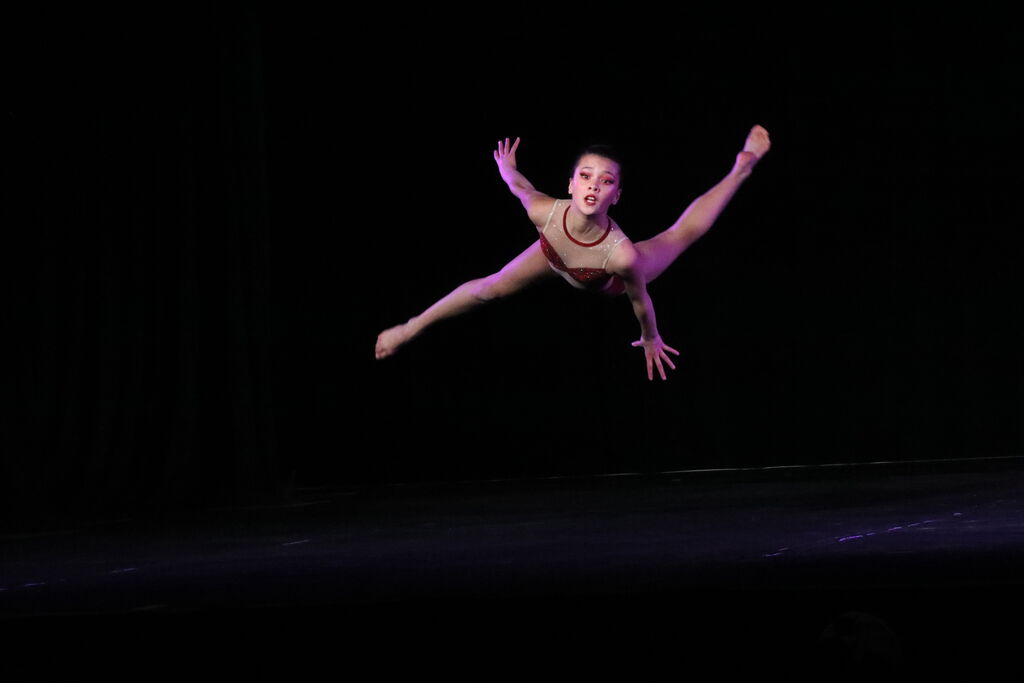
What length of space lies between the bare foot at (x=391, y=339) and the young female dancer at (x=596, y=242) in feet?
0.13

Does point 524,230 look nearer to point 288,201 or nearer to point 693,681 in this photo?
point 288,201

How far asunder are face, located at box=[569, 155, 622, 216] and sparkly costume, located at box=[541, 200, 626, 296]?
0.15m

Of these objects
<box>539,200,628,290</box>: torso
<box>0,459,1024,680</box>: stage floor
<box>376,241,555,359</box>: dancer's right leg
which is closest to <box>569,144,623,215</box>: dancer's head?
<box>539,200,628,290</box>: torso

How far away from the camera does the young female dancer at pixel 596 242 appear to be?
15.7ft

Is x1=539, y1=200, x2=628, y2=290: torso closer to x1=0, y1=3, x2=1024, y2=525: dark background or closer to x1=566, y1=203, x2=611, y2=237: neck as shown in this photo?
x1=566, y1=203, x2=611, y2=237: neck

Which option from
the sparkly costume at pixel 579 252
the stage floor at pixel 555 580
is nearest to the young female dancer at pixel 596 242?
the sparkly costume at pixel 579 252

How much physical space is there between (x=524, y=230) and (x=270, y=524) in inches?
76.3

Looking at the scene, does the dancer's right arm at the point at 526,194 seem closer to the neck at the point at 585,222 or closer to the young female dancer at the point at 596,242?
the young female dancer at the point at 596,242

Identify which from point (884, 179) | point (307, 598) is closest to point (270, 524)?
point (307, 598)

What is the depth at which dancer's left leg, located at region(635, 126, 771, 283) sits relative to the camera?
16.8 feet

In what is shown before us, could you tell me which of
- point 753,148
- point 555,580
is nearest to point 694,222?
point 753,148

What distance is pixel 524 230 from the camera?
6316 mm

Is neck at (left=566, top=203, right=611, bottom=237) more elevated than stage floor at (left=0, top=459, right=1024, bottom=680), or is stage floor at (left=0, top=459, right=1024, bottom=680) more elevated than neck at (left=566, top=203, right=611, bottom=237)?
neck at (left=566, top=203, right=611, bottom=237)

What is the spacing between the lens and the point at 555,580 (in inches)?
138
